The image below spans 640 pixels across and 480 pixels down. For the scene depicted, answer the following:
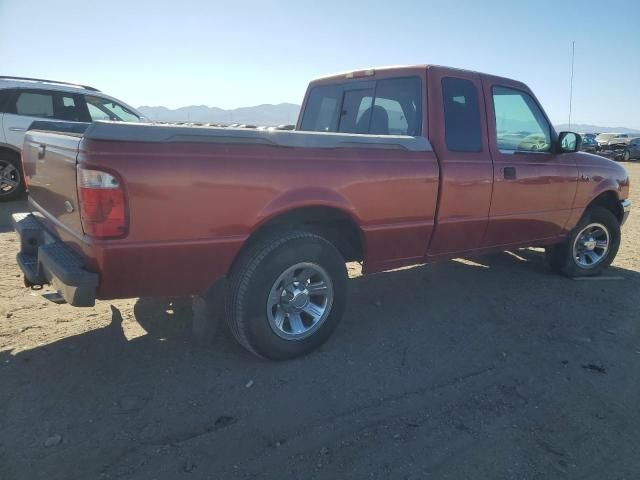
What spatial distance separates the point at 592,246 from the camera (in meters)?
5.51

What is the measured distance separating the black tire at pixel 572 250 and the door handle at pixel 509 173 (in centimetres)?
142

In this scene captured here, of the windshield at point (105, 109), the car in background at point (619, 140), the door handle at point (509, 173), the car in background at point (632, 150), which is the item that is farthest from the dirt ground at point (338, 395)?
the car in background at point (619, 140)

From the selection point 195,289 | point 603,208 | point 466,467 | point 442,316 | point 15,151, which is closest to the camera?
point 466,467

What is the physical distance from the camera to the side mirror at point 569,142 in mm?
4679

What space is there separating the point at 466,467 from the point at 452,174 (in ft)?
7.27

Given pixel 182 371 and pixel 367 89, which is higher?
pixel 367 89

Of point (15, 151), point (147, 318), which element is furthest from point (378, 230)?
point (15, 151)

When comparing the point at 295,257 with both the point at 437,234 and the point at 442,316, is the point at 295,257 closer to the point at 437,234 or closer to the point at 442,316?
the point at 437,234

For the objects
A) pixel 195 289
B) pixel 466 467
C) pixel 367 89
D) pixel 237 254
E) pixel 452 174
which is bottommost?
pixel 466 467

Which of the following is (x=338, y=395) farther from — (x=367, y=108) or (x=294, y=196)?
(x=367, y=108)

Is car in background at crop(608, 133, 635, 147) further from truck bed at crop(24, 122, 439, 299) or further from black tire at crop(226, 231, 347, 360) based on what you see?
black tire at crop(226, 231, 347, 360)

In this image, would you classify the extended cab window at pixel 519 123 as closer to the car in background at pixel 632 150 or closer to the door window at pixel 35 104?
the door window at pixel 35 104

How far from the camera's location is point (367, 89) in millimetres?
4301

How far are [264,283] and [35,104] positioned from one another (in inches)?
299
